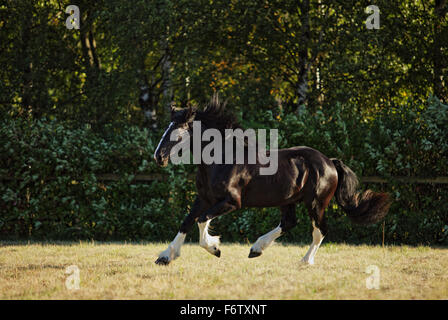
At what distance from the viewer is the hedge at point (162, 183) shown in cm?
905

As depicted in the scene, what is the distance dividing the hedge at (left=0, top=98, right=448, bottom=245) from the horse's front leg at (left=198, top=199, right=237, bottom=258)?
3392 mm

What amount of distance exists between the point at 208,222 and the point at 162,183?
12.3ft

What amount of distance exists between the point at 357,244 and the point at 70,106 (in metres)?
8.71

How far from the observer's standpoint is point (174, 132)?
5977mm

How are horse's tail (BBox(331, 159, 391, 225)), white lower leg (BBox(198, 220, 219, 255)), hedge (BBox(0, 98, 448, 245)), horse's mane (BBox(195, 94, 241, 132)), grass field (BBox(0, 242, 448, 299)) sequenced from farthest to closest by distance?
1. hedge (BBox(0, 98, 448, 245))
2. horse's tail (BBox(331, 159, 391, 225))
3. horse's mane (BBox(195, 94, 241, 132))
4. white lower leg (BBox(198, 220, 219, 255))
5. grass field (BBox(0, 242, 448, 299))

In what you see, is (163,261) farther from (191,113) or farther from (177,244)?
(191,113)

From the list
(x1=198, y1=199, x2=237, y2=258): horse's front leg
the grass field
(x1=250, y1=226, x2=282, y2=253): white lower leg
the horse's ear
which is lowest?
the grass field

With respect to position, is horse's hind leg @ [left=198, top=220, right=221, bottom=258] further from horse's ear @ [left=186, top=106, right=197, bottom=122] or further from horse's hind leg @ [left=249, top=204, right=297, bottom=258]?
horse's ear @ [left=186, top=106, right=197, bottom=122]

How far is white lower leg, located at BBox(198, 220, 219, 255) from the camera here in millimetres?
5844

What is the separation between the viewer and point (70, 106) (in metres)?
13.8

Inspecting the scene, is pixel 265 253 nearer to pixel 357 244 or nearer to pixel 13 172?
pixel 357 244

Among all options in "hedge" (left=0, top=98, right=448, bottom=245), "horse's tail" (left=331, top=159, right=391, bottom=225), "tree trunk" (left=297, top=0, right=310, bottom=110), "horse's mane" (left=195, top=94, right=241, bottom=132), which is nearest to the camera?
"horse's mane" (left=195, top=94, right=241, bottom=132)

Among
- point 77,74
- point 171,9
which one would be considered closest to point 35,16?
point 77,74

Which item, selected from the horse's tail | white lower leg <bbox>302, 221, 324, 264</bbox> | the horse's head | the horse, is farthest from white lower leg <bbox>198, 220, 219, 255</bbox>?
the horse's tail
